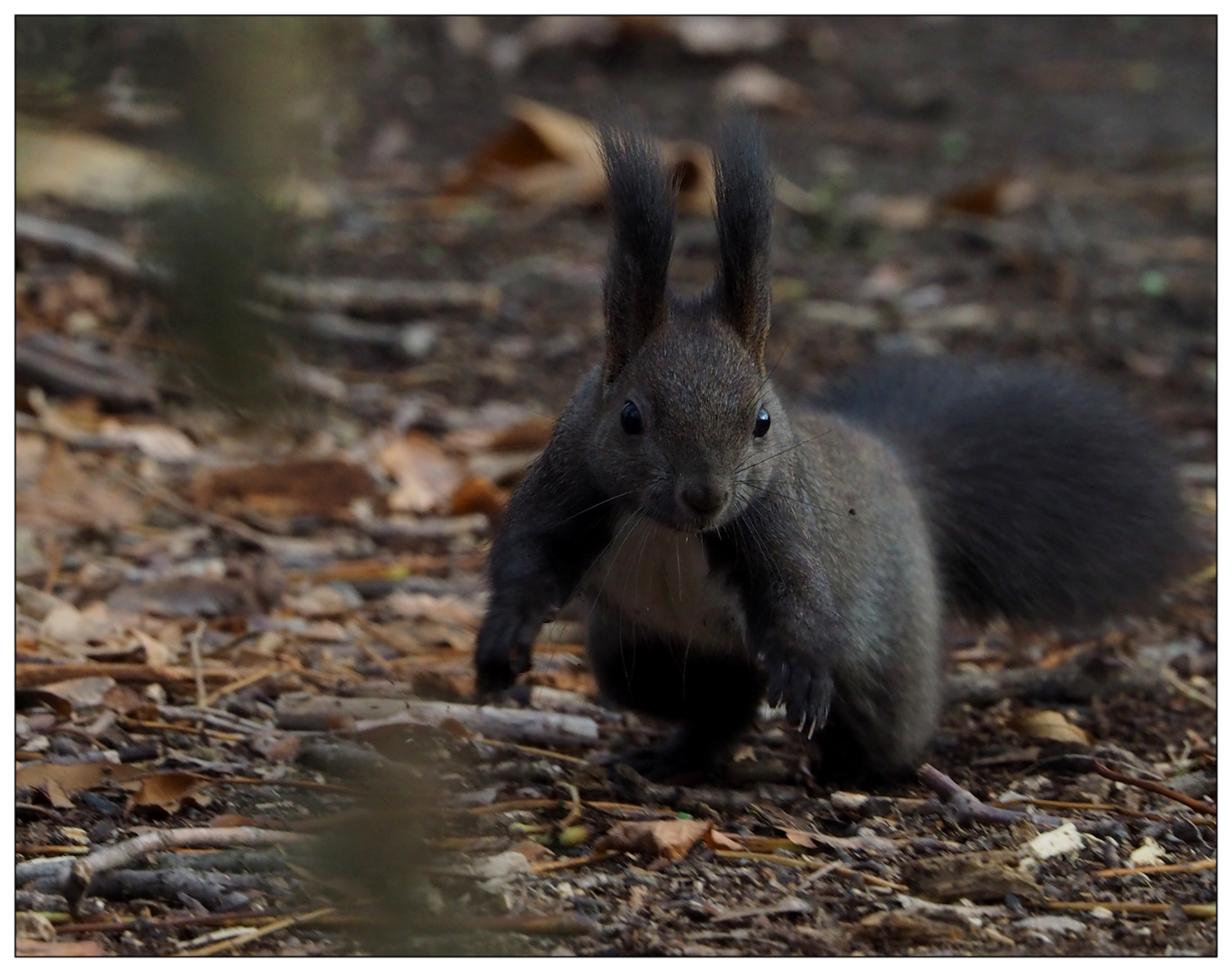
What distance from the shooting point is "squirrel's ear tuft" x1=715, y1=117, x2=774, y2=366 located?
9.89 feet

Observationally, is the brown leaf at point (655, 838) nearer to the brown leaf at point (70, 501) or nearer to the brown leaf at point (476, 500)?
the brown leaf at point (476, 500)

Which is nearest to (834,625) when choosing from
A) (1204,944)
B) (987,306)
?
(1204,944)

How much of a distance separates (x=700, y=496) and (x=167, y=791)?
1113 millimetres

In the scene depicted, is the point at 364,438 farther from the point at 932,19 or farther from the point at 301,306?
the point at 932,19

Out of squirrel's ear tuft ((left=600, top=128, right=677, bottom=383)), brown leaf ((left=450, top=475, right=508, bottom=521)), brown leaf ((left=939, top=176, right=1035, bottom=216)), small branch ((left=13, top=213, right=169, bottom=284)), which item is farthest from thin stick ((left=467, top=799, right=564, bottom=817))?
brown leaf ((left=939, top=176, right=1035, bottom=216))

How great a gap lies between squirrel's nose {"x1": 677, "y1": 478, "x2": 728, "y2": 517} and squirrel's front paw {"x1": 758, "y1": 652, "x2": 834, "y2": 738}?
0.35 metres

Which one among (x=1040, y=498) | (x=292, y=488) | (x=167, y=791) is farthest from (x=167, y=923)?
(x=292, y=488)

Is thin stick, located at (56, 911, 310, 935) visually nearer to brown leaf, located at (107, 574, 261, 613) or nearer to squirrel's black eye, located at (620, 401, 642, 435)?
squirrel's black eye, located at (620, 401, 642, 435)

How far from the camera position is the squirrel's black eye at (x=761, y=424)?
3.11 metres

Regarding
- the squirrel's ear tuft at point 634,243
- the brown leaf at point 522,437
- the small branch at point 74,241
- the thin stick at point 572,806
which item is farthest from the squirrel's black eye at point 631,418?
the small branch at point 74,241

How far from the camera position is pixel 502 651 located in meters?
3.02

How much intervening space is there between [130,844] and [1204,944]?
172 centimetres

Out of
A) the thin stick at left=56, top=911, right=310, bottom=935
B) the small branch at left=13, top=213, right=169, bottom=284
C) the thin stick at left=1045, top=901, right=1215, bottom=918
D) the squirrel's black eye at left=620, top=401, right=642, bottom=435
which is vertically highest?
the small branch at left=13, top=213, right=169, bottom=284

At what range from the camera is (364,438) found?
5359 mm
